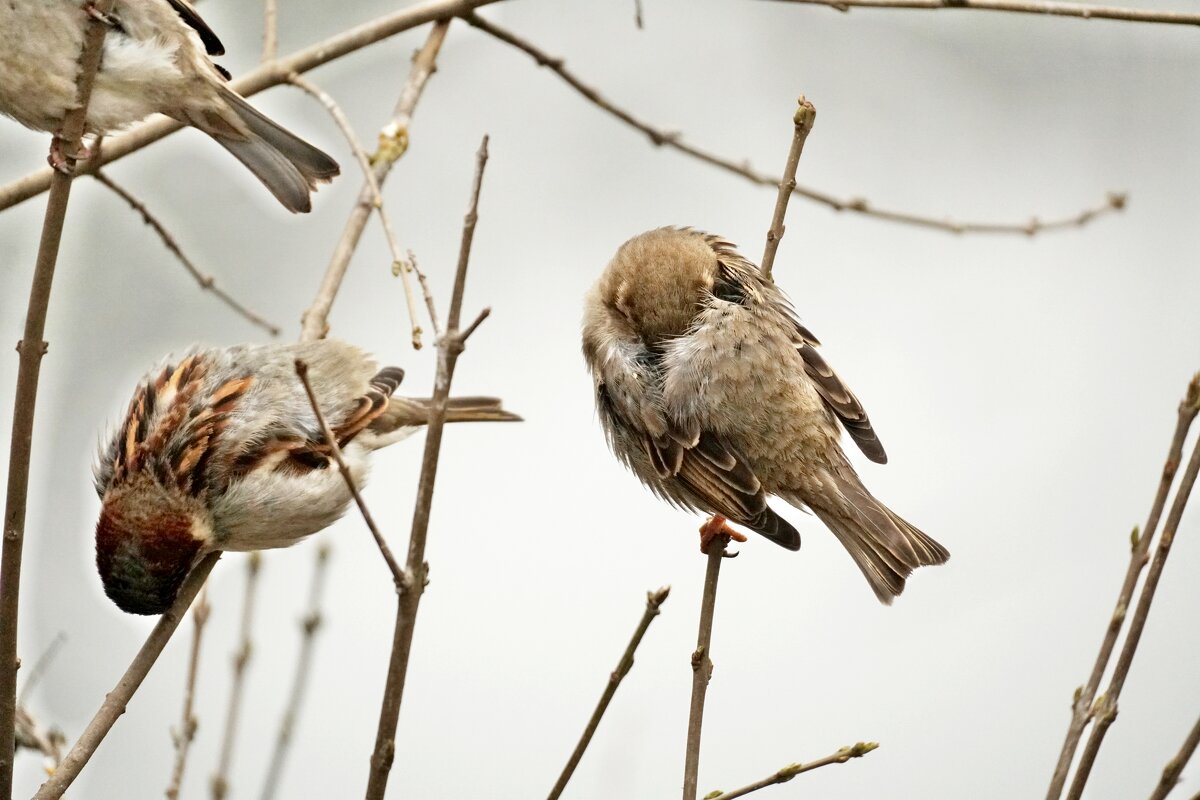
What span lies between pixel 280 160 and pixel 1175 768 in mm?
3367

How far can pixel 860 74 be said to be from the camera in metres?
7.58

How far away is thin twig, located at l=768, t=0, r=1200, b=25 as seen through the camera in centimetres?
367

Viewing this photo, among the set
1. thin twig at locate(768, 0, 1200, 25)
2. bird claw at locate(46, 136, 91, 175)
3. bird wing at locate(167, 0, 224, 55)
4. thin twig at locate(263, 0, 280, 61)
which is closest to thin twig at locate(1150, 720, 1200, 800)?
thin twig at locate(768, 0, 1200, 25)

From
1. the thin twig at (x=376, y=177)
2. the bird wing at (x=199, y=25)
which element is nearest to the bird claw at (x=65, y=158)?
the thin twig at (x=376, y=177)

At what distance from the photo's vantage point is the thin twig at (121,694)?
2623mm

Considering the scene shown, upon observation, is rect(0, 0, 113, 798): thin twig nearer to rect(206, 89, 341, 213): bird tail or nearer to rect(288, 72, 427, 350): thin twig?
rect(288, 72, 427, 350): thin twig

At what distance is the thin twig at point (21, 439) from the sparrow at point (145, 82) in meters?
0.82

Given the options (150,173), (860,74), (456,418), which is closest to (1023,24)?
(860,74)

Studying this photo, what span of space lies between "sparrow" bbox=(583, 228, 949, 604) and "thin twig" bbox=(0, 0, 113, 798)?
1983 millimetres

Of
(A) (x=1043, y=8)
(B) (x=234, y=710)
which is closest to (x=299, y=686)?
(B) (x=234, y=710)

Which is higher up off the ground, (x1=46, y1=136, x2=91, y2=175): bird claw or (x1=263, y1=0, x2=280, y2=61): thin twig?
(x1=263, y1=0, x2=280, y2=61): thin twig

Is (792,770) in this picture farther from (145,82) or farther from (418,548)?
(145,82)

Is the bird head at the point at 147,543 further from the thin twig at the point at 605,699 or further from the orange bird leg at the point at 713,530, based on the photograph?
the thin twig at the point at 605,699

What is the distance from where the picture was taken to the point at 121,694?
118 inches
